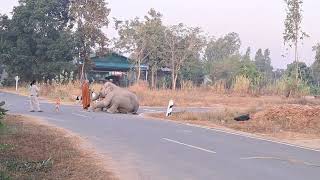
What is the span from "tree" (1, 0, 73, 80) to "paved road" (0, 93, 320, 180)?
1457 inches

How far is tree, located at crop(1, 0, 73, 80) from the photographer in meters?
57.7

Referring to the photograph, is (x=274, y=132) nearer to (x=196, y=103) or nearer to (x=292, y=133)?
(x=292, y=133)

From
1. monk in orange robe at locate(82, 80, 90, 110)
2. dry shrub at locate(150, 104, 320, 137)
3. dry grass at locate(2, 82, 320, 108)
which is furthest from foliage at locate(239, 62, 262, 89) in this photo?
dry shrub at locate(150, 104, 320, 137)

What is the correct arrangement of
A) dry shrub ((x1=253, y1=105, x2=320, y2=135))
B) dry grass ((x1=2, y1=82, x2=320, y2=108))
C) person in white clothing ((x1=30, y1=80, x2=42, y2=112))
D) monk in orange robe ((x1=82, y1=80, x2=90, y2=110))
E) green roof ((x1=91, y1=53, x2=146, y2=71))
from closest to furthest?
dry shrub ((x1=253, y1=105, x2=320, y2=135)) → person in white clothing ((x1=30, y1=80, x2=42, y2=112)) → monk in orange robe ((x1=82, y1=80, x2=90, y2=110)) → dry grass ((x1=2, y1=82, x2=320, y2=108)) → green roof ((x1=91, y1=53, x2=146, y2=71))

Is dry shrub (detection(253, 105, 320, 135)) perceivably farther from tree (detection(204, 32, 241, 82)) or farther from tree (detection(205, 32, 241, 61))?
tree (detection(205, 32, 241, 61))

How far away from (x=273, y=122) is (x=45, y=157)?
14512 mm

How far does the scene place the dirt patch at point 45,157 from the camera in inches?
411

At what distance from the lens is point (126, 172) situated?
Answer: 1127 cm

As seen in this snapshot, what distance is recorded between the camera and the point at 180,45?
67188 millimetres

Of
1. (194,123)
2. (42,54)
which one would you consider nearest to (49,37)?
(42,54)

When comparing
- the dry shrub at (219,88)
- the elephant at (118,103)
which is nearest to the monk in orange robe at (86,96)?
the elephant at (118,103)

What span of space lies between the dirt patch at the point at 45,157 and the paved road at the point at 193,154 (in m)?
0.65

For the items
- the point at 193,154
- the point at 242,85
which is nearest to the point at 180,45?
the point at 242,85

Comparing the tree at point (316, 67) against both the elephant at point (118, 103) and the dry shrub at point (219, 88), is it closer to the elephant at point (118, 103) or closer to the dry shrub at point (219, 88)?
the dry shrub at point (219, 88)
